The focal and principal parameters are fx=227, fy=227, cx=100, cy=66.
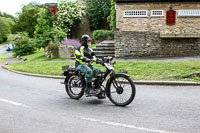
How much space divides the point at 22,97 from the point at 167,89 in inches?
187

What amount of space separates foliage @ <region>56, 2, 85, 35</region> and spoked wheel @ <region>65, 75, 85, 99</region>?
2322 cm

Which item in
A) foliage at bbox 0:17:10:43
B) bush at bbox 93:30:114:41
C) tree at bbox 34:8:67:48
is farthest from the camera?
foliage at bbox 0:17:10:43

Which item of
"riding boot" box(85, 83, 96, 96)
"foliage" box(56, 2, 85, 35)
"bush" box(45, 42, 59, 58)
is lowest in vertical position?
"riding boot" box(85, 83, 96, 96)

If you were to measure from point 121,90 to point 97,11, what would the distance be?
2655cm

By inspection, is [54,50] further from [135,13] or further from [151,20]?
[151,20]

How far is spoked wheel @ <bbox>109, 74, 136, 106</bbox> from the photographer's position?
5650 millimetres

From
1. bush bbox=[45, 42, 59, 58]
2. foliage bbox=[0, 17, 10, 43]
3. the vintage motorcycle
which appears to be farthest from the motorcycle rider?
foliage bbox=[0, 17, 10, 43]

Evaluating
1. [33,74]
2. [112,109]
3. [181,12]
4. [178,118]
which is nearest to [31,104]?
[112,109]

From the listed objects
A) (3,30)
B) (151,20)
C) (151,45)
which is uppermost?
A: (3,30)

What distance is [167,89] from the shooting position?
25.3 ft

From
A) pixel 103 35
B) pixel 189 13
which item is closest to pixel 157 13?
pixel 189 13

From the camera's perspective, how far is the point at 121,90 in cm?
584

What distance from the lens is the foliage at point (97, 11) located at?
29938 mm

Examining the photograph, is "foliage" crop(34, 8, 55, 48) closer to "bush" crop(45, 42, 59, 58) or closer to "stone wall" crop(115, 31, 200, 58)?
"bush" crop(45, 42, 59, 58)
